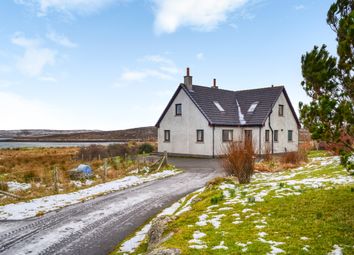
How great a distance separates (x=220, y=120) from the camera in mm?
31109

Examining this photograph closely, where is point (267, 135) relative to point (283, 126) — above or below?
below

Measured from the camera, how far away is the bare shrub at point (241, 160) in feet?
45.6

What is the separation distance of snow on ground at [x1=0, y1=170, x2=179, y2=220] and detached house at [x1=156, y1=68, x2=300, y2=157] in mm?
13174

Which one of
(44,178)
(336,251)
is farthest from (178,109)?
(336,251)

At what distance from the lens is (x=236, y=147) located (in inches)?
563

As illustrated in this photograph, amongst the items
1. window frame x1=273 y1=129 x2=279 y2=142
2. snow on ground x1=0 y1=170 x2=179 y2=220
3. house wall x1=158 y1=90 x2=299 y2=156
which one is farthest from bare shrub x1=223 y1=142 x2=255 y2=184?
window frame x1=273 y1=129 x2=279 y2=142

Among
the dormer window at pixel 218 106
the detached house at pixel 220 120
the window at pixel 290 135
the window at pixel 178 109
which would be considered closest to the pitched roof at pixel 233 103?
the detached house at pixel 220 120

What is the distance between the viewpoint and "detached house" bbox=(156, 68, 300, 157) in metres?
30.8

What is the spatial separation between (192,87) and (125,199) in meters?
21.2

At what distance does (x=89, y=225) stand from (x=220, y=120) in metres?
22.9

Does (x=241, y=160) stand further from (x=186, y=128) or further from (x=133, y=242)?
(x=186, y=128)

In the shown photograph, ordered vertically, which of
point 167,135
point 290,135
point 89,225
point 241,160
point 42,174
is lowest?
point 89,225

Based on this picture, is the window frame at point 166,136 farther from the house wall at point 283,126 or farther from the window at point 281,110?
the window at point 281,110

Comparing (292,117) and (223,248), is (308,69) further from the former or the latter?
(292,117)
